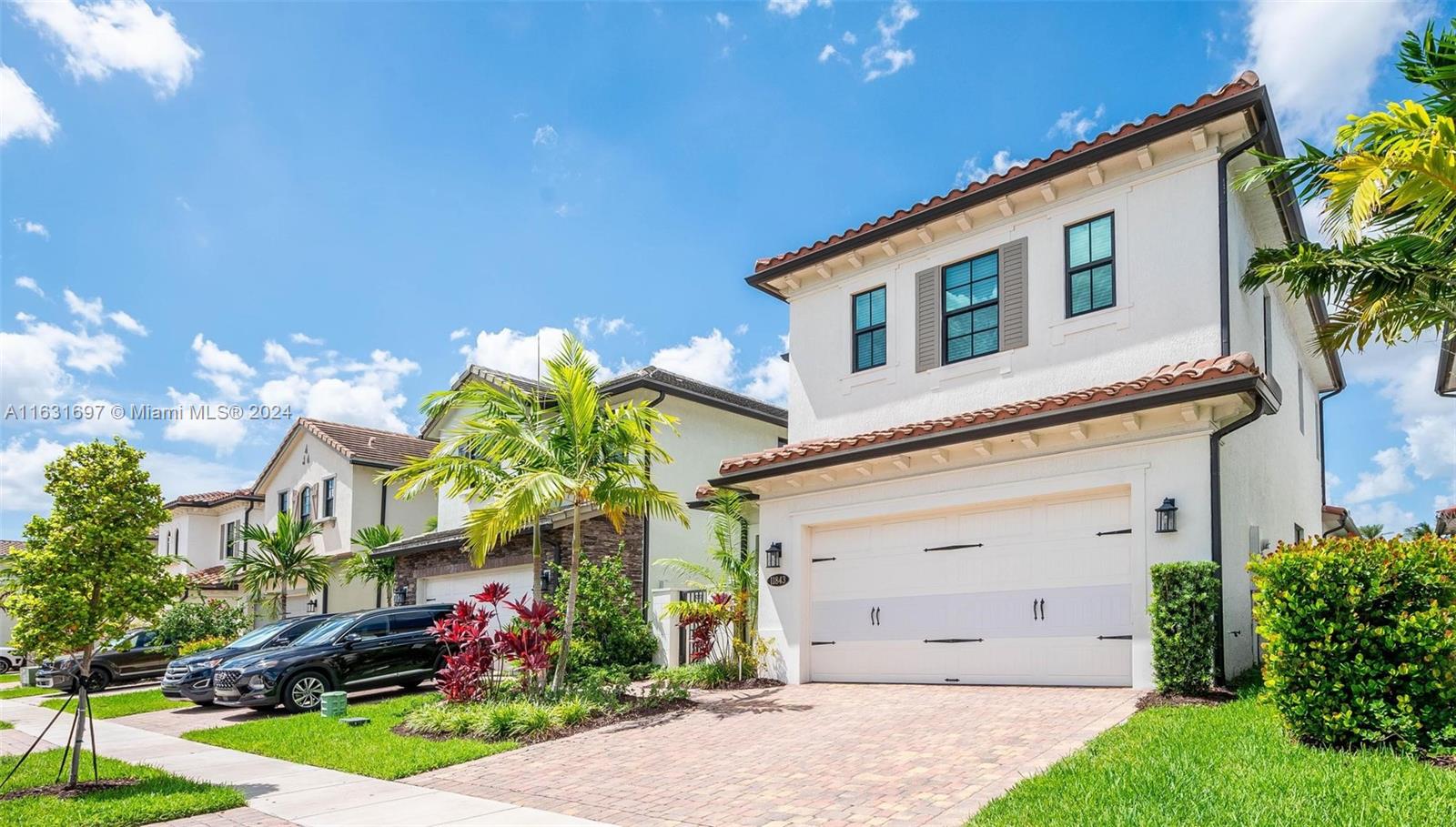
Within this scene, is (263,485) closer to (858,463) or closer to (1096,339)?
(858,463)

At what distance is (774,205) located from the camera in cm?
1594

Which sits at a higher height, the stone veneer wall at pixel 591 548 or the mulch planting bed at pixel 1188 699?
the stone veneer wall at pixel 591 548

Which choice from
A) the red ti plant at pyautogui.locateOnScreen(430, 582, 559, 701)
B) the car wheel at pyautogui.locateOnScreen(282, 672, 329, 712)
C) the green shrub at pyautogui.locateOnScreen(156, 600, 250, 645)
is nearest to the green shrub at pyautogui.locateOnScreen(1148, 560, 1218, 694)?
the red ti plant at pyautogui.locateOnScreen(430, 582, 559, 701)

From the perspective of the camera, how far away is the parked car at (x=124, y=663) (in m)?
23.3

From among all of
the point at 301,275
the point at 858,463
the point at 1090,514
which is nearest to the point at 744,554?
the point at 858,463

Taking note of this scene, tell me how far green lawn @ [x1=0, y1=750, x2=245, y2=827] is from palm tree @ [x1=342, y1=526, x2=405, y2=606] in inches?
606

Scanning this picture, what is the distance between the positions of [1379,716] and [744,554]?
1175cm

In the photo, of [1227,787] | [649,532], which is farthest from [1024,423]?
[649,532]

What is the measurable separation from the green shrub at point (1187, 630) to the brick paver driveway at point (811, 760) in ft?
1.66

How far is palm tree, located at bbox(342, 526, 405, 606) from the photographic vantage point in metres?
25.0

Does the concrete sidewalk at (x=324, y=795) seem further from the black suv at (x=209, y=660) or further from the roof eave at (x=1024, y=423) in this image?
the roof eave at (x=1024, y=423)

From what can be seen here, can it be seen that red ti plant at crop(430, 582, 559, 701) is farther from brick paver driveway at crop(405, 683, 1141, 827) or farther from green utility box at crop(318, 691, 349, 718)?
green utility box at crop(318, 691, 349, 718)

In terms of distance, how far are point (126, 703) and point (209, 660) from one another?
2.74 meters

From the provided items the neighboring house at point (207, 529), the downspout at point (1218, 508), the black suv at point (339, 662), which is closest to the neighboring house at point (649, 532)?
the black suv at point (339, 662)
